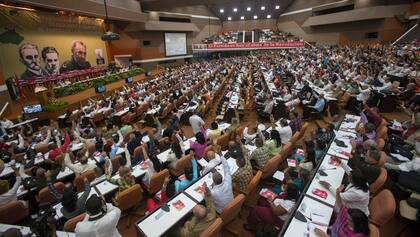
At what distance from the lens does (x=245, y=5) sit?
36.3 meters

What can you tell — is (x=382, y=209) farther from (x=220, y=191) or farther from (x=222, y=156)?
(x=222, y=156)

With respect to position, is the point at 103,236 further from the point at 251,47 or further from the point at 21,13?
the point at 251,47

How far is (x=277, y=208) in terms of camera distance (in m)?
3.57

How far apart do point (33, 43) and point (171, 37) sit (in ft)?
55.2

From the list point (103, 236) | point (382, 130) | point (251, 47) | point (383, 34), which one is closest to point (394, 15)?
point (383, 34)

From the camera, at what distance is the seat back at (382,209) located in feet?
10.2

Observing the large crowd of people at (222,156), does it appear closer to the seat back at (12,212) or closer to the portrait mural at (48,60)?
the seat back at (12,212)

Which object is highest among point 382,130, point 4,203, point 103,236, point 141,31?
point 141,31

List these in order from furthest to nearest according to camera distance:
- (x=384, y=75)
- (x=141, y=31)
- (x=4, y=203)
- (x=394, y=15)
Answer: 1. (x=141, y=31)
2. (x=394, y=15)
3. (x=384, y=75)
4. (x=4, y=203)

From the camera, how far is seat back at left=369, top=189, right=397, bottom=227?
3.12 metres

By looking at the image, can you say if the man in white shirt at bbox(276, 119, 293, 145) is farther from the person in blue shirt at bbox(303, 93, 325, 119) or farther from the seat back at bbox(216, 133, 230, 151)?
the person in blue shirt at bbox(303, 93, 325, 119)

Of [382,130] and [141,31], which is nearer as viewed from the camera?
[382,130]

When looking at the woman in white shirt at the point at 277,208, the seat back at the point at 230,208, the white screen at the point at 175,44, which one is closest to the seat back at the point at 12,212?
the seat back at the point at 230,208

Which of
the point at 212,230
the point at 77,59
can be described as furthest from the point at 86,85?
the point at 212,230
